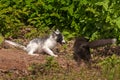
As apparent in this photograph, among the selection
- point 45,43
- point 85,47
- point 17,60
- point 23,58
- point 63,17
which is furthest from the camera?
point 63,17

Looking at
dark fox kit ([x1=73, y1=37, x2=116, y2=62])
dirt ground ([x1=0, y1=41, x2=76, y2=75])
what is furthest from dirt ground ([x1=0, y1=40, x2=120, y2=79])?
dark fox kit ([x1=73, y1=37, x2=116, y2=62])

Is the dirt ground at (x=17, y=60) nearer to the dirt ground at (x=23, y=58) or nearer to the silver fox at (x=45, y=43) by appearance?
the dirt ground at (x=23, y=58)

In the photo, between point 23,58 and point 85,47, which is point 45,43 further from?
point 85,47

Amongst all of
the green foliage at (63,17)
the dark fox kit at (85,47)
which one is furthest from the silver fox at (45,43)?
the dark fox kit at (85,47)

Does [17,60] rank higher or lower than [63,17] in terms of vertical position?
higher

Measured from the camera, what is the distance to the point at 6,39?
1372 centimetres

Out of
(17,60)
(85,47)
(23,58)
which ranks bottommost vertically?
(23,58)

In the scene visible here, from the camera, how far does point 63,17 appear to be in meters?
14.3

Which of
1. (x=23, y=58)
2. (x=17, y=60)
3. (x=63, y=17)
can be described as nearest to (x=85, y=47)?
→ (x=23, y=58)

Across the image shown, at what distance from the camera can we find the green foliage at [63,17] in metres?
12.5

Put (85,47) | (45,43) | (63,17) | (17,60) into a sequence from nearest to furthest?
(17,60)
(85,47)
(45,43)
(63,17)

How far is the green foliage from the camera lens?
494 inches

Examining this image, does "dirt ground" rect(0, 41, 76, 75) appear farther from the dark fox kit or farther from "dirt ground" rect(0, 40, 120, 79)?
the dark fox kit

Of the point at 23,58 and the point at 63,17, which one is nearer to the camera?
the point at 23,58
